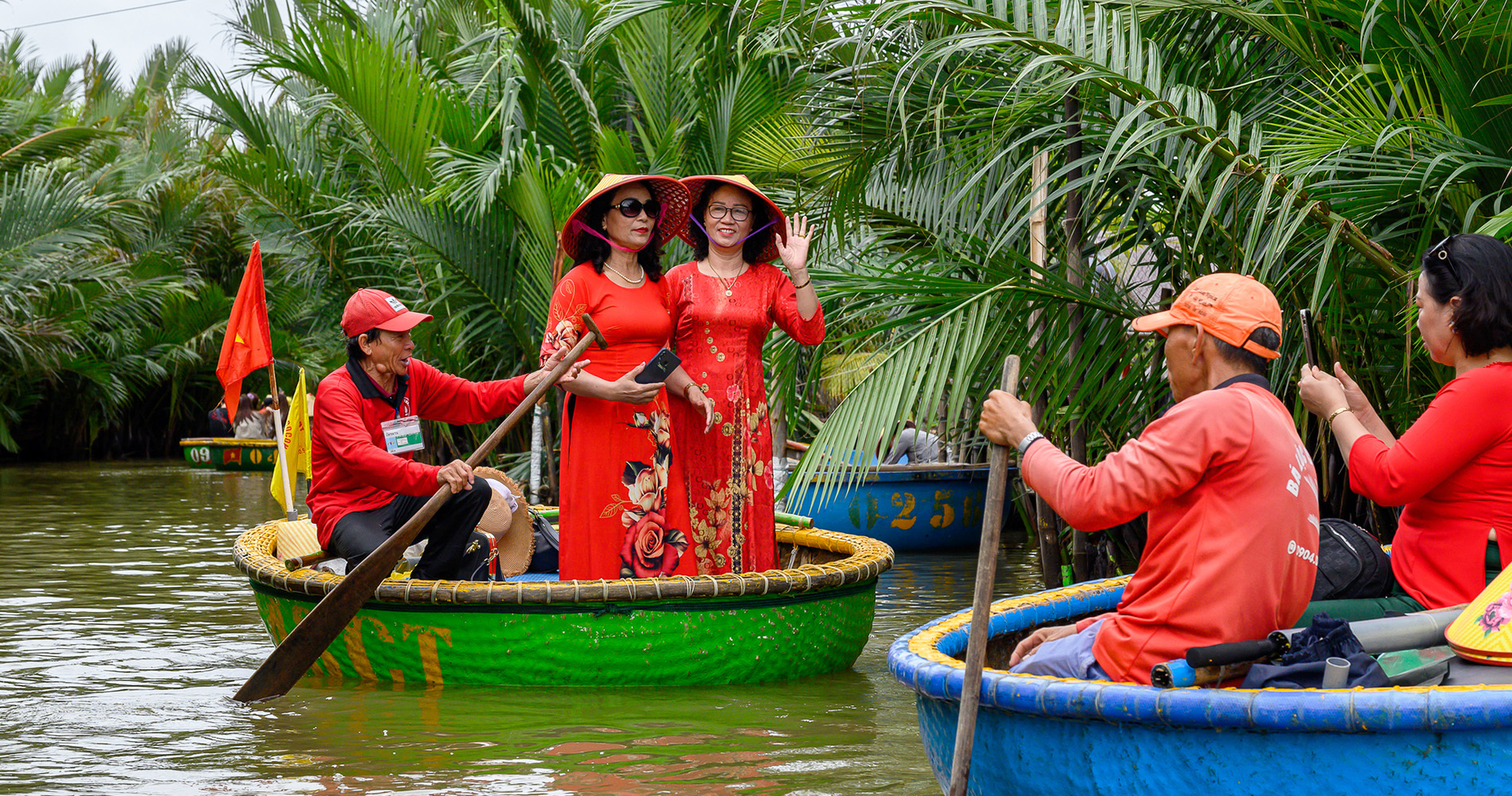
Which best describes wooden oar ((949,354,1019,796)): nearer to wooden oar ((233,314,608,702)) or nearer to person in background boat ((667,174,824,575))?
wooden oar ((233,314,608,702))

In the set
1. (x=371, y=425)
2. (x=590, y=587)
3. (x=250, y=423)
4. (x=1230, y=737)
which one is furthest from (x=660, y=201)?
(x=250, y=423)

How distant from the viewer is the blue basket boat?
11062 mm

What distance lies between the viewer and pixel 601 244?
578cm

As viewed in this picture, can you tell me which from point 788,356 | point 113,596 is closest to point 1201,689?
point 788,356

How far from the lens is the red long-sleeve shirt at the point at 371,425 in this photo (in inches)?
219

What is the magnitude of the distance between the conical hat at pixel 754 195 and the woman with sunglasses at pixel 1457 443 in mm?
2637

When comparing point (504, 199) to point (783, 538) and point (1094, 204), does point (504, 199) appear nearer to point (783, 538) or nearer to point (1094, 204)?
point (783, 538)

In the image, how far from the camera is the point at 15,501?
16344 mm

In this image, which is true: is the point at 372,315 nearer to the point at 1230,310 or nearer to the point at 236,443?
the point at 1230,310

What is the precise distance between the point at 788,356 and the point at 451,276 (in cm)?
708

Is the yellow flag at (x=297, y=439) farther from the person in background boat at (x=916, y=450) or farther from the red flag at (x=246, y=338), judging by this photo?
the person in background boat at (x=916, y=450)

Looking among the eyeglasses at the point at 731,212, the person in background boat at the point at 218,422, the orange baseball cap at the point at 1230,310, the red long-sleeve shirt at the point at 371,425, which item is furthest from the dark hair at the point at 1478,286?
the person in background boat at the point at 218,422

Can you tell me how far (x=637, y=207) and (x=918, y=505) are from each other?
5.82 m

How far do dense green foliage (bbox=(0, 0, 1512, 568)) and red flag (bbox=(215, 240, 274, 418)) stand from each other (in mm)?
2174
